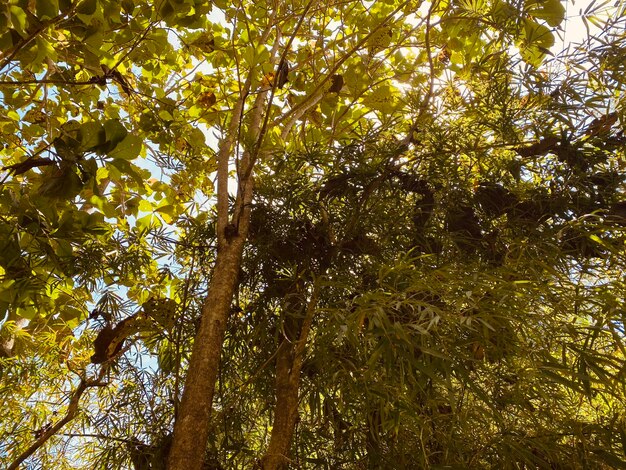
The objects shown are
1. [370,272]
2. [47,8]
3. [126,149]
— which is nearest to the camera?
[47,8]

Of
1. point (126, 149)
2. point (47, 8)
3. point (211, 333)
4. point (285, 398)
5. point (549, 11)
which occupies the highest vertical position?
point (549, 11)

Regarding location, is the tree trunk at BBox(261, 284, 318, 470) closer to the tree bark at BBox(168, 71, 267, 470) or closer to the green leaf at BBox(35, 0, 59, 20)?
the tree bark at BBox(168, 71, 267, 470)

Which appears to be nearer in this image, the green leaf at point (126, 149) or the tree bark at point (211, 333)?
the tree bark at point (211, 333)

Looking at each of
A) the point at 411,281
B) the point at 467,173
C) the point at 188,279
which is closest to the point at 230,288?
the point at 188,279

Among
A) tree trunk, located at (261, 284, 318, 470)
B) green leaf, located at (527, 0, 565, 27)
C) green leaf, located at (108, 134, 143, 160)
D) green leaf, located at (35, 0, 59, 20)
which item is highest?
green leaf, located at (527, 0, 565, 27)

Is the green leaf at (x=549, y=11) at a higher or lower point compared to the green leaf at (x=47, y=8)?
higher

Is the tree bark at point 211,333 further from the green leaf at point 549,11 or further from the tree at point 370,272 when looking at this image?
the green leaf at point 549,11

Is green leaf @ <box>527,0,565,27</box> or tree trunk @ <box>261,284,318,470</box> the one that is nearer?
tree trunk @ <box>261,284,318,470</box>

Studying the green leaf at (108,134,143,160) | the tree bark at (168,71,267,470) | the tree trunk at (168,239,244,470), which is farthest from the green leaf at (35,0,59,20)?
the tree trunk at (168,239,244,470)

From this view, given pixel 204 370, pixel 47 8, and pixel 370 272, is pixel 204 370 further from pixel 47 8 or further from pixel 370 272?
pixel 47 8

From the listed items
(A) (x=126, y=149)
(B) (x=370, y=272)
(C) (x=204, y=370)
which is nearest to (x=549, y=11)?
(B) (x=370, y=272)

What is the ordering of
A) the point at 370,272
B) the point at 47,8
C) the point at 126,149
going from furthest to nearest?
the point at 370,272 < the point at 126,149 < the point at 47,8

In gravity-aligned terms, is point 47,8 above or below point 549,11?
below

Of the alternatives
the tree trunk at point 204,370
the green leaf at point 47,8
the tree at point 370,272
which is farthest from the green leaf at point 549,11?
the green leaf at point 47,8
